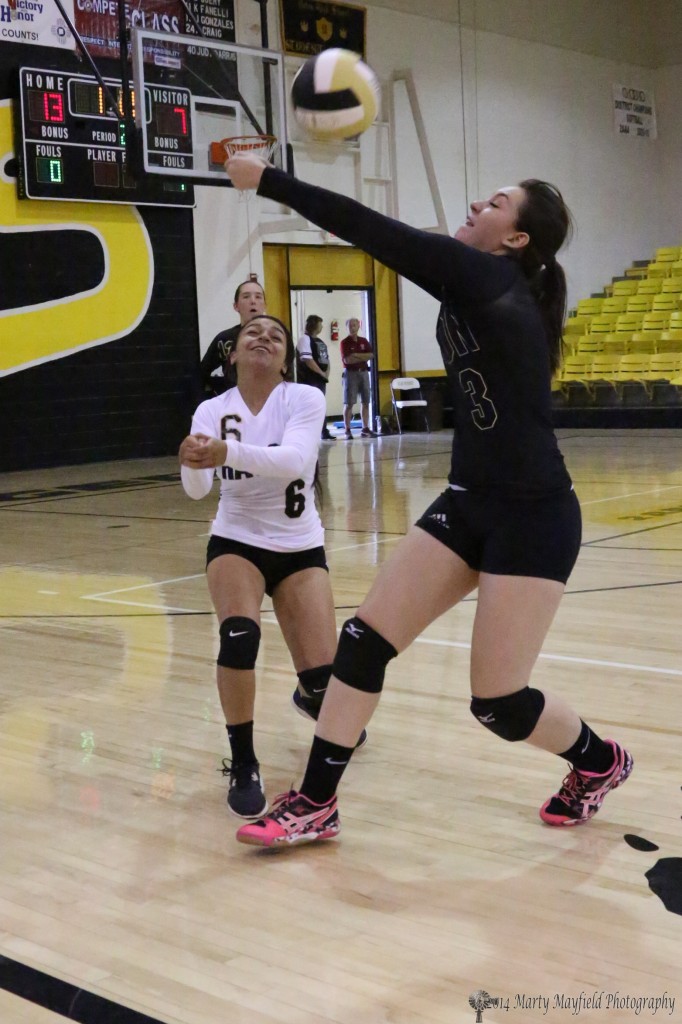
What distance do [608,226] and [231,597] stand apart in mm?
20229

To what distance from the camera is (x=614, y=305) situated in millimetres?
Result: 20422

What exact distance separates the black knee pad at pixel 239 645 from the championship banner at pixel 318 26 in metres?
15.4

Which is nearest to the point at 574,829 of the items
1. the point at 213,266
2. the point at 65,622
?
the point at 65,622

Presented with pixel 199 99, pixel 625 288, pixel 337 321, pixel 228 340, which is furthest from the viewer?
pixel 625 288

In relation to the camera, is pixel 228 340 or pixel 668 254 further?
pixel 668 254

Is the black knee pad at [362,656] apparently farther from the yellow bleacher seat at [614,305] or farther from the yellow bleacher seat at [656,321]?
the yellow bleacher seat at [614,305]

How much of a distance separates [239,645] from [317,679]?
45 centimetres

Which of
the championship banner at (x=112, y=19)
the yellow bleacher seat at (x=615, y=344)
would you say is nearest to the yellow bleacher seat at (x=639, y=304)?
the yellow bleacher seat at (x=615, y=344)

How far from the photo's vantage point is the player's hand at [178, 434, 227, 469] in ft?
10.3

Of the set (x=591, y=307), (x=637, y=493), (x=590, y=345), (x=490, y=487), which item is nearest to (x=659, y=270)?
(x=591, y=307)

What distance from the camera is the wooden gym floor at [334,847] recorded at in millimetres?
2305

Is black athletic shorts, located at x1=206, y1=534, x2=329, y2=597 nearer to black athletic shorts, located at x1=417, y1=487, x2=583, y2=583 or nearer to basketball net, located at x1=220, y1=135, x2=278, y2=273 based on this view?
black athletic shorts, located at x1=417, y1=487, x2=583, y2=583

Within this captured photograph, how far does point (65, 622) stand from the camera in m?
5.93

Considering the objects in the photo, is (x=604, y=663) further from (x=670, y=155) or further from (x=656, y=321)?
(x=670, y=155)
